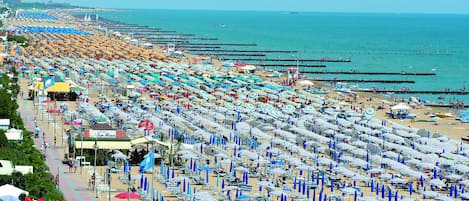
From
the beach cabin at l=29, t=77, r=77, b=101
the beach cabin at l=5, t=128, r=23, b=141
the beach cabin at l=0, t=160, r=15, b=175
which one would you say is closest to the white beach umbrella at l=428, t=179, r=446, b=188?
the beach cabin at l=0, t=160, r=15, b=175

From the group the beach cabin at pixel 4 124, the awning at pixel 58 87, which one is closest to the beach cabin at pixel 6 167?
the beach cabin at pixel 4 124

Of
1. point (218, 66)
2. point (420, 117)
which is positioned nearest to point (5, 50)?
point (218, 66)

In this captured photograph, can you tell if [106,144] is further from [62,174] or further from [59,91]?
[59,91]

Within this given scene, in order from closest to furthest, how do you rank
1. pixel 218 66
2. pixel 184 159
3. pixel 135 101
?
pixel 184 159, pixel 135 101, pixel 218 66

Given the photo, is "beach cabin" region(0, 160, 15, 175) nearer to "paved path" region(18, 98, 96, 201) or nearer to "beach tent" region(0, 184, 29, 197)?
"paved path" region(18, 98, 96, 201)

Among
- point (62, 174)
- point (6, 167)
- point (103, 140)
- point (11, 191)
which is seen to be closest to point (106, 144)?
point (103, 140)

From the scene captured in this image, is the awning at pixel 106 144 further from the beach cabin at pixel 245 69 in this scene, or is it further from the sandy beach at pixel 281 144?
the beach cabin at pixel 245 69

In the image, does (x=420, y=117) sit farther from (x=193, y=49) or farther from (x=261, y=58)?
(x=193, y=49)

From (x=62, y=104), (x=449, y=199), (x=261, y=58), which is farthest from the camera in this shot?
(x=261, y=58)
